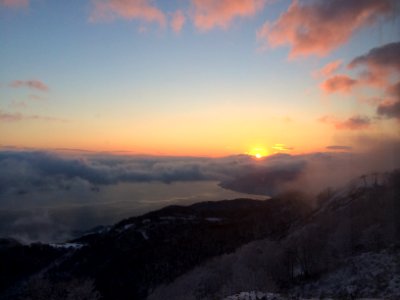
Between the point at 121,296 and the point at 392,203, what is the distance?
10987 centimetres

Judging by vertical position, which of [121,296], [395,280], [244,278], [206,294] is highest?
[395,280]

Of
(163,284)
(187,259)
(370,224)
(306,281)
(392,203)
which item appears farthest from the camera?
(187,259)

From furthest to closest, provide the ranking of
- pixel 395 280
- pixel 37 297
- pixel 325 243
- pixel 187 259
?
1. pixel 187 259
2. pixel 325 243
3. pixel 37 297
4. pixel 395 280

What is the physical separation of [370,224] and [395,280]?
207 feet

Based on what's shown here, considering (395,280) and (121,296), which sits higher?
(395,280)

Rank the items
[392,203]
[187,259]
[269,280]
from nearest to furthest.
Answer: [269,280], [392,203], [187,259]

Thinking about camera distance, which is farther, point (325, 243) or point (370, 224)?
point (370, 224)

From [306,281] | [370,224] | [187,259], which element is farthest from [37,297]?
[187,259]

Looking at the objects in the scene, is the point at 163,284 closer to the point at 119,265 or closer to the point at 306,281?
the point at 119,265

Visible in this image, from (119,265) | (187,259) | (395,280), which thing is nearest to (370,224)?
(395,280)

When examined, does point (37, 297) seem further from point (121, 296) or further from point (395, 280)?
point (121, 296)

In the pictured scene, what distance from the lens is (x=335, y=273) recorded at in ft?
222

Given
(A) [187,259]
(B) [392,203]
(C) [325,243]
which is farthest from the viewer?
(A) [187,259]

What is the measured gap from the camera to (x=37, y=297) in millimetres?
63656
